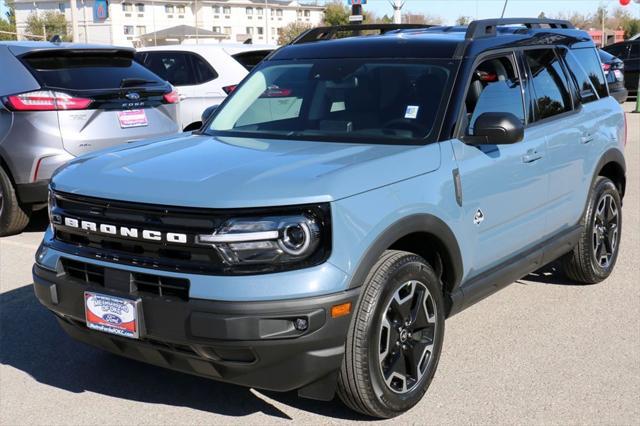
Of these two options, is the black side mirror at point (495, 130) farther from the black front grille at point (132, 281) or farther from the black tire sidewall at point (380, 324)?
the black front grille at point (132, 281)

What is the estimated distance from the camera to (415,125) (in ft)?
13.8

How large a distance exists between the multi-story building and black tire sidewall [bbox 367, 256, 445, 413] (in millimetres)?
85921

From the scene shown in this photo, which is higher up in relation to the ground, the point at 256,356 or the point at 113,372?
the point at 256,356

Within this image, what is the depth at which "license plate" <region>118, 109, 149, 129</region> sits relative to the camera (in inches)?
289

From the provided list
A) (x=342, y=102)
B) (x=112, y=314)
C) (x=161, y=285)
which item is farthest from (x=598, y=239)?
(x=112, y=314)

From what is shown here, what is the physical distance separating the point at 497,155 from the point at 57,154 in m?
4.18

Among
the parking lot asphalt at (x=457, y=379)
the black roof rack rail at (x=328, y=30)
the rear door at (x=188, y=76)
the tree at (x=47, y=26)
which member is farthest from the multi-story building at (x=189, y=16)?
the parking lot asphalt at (x=457, y=379)

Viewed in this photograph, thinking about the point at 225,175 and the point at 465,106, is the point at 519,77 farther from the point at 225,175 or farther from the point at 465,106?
the point at 225,175

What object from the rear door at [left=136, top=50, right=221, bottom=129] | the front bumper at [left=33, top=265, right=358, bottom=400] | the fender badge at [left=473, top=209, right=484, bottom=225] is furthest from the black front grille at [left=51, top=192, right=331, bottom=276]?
the rear door at [left=136, top=50, right=221, bottom=129]

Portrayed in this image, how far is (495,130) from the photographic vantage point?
407 cm

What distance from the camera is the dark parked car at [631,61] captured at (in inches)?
894

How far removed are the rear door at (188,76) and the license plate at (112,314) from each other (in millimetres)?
6573

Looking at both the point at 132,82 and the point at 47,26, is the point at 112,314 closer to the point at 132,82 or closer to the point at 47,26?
the point at 132,82

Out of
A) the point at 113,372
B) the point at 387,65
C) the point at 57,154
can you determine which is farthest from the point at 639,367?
the point at 57,154
